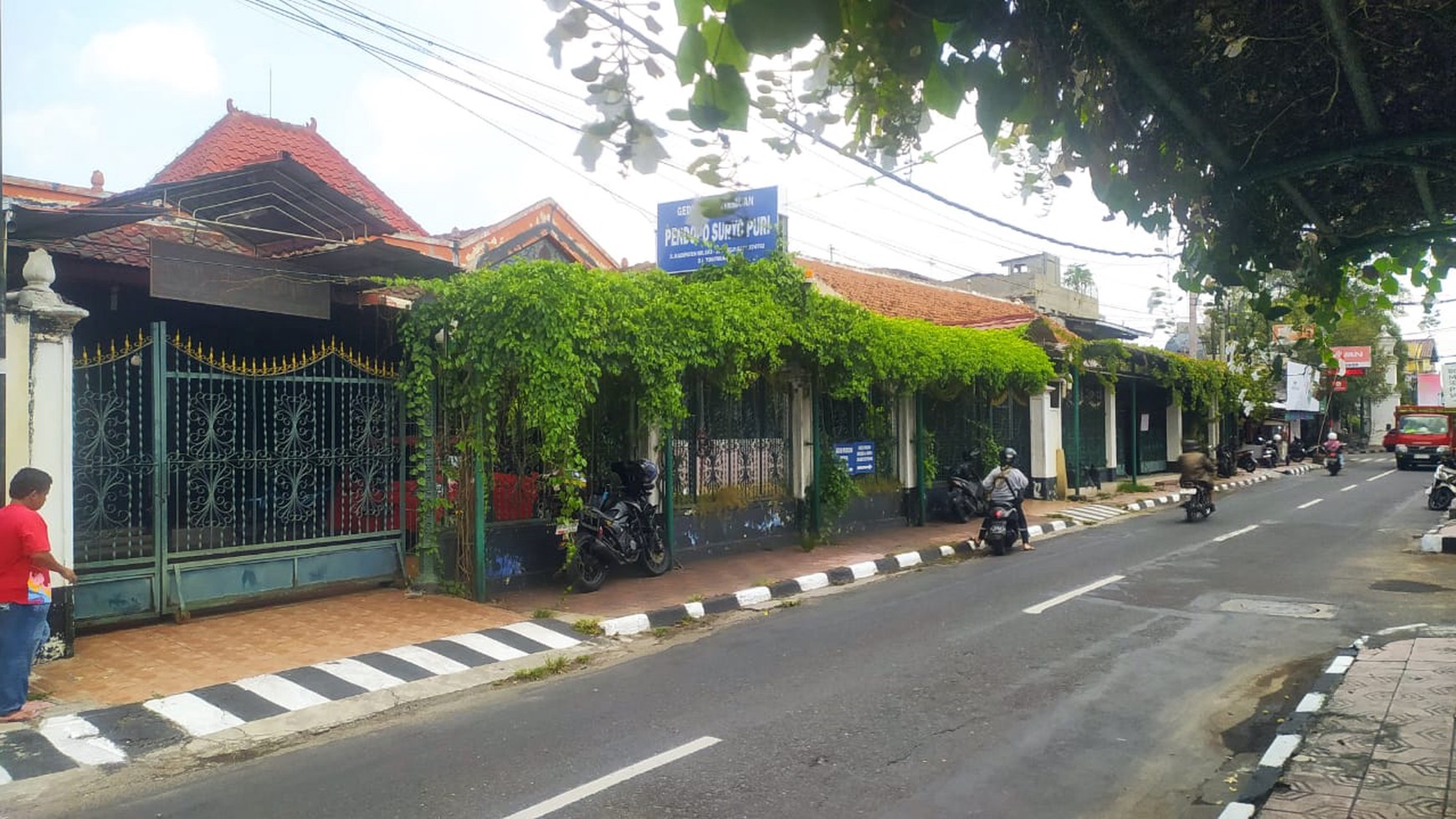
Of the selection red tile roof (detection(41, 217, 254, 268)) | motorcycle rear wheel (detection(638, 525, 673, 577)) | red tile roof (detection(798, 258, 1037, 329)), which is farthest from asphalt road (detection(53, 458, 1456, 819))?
red tile roof (detection(798, 258, 1037, 329))

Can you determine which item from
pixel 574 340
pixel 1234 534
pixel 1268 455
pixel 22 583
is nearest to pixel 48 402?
pixel 22 583

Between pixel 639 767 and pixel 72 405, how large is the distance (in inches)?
225

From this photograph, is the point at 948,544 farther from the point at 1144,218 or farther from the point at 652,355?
the point at 1144,218

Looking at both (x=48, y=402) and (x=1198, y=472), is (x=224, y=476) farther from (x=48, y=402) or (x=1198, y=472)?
(x=1198, y=472)

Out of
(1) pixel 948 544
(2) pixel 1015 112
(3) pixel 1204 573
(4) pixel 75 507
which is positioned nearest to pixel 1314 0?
(2) pixel 1015 112

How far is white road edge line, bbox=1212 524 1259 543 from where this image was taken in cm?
1414

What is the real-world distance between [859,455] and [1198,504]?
6509 millimetres

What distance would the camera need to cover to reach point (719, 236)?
46.6 feet

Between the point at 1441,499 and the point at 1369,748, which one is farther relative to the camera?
the point at 1441,499

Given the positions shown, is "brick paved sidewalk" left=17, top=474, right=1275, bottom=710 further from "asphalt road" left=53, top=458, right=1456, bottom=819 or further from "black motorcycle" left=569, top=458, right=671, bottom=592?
"asphalt road" left=53, top=458, right=1456, bottom=819

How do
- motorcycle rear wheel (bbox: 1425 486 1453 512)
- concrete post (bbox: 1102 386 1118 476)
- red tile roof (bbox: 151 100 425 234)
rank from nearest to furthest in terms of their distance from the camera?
red tile roof (bbox: 151 100 425 234) → motorcycle rear wheel (bbox: 1425 486 1453 512) → concrete post (bbox: 1102 386 1118 476)

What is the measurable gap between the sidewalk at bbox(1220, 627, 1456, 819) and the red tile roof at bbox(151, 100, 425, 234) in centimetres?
1124

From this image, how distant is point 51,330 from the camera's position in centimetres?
715

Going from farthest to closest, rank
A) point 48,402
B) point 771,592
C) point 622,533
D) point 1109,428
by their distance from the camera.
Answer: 1. point 1109,428
2. point 771,592
3. point 622,533
4. point 48,402
